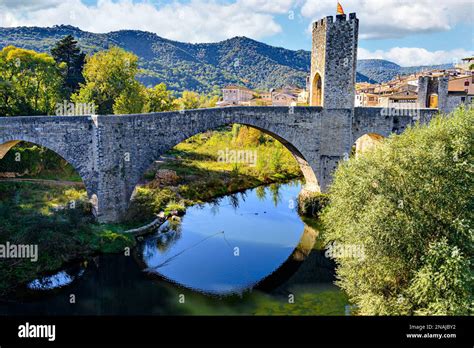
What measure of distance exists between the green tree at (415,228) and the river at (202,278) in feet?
7.13

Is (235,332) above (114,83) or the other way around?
the other way around

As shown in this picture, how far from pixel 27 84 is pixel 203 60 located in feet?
311

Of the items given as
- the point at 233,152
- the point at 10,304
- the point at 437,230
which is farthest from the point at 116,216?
the point at 233,152

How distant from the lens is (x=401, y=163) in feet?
38.4

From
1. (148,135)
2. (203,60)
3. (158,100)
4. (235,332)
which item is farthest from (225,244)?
(203,60)

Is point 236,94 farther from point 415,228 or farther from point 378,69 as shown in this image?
point 378,69

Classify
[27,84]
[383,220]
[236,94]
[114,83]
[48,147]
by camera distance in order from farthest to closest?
[236,94]
[114,83]
[27,84]
[48,147]
[383,220]

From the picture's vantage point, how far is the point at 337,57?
20.7 metres

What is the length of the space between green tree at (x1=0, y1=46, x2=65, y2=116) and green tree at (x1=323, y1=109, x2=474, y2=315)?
63.5 feet

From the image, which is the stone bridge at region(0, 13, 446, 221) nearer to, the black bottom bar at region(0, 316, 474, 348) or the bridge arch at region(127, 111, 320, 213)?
the bridge arch at region(127, 111, 320, 213)

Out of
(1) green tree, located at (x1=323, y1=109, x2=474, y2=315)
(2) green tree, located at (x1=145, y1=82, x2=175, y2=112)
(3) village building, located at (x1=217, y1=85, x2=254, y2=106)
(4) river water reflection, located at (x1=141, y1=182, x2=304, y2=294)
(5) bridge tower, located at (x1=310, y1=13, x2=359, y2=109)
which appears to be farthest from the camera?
(3) village building, located at (x1=217, y1=85, x2=254, y2=106)

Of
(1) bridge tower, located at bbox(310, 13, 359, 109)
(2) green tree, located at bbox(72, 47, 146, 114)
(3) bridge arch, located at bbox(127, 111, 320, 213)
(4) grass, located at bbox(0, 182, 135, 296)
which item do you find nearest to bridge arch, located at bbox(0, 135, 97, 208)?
(4) grass, located at bbox(0, 182, 135, 296)

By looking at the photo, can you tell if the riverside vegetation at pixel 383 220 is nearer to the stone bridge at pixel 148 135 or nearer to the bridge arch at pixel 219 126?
the stone bridge at pixel 148 135

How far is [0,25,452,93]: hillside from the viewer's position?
91062mm
